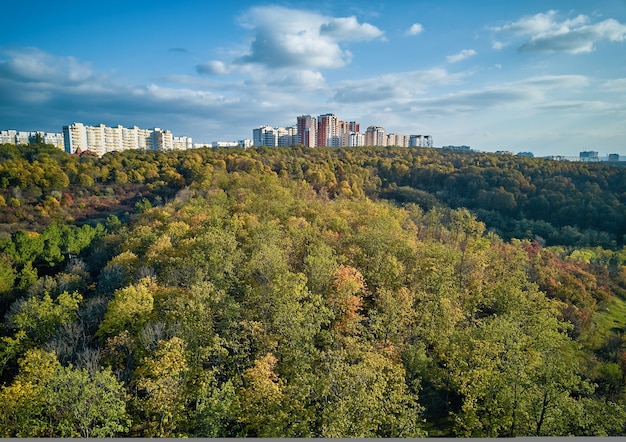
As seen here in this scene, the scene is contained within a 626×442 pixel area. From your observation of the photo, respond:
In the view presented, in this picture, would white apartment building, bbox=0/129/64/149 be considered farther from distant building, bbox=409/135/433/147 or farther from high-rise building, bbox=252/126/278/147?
distant building, bbox=409/135/433/147

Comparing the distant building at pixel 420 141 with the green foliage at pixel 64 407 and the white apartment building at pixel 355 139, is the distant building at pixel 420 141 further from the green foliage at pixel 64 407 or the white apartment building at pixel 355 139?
the green foliage at pixel 64 407

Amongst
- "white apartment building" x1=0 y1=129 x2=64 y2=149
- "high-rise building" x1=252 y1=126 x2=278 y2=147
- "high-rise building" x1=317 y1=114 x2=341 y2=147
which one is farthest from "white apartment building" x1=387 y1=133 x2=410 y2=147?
"white apartment building" x1=0 y1=129 x2=64 y2=149

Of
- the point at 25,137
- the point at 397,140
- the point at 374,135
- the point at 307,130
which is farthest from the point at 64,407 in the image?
the point at 25,137

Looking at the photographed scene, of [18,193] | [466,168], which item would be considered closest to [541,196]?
[466,168]

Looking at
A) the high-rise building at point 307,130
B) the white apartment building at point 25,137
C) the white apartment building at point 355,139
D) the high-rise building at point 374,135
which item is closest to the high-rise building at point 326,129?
the high-rise building at point 307,130

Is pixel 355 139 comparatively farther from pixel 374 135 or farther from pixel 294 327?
pixel 294 327
